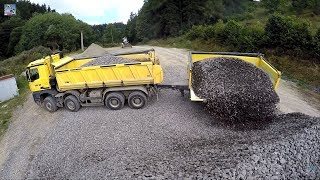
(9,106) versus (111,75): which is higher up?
(111,75)

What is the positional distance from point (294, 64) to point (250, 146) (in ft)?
34.6

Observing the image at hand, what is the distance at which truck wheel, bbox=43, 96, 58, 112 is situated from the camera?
469 inches

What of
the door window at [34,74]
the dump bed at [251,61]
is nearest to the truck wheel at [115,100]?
the dump bed at [251,61]

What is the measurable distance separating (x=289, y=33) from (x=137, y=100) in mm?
10620

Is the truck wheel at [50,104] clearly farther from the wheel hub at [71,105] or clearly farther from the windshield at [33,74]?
the windshield at [33,74]

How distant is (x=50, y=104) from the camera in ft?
39.1

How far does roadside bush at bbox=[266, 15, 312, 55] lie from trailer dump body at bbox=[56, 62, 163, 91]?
9.59 metres

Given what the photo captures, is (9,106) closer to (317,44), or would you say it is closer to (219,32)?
(219,32)

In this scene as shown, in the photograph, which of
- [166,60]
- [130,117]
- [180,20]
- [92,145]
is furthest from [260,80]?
[180,20]

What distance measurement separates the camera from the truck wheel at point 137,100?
1114cm

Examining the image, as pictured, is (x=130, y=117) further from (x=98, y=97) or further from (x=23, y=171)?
(x=23, y=171)

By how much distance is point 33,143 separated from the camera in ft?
32.9

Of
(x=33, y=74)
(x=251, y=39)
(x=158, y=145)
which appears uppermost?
(x=251, y=39)

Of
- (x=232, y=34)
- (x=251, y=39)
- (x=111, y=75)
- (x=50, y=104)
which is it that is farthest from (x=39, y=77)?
(x=232, y=34)
